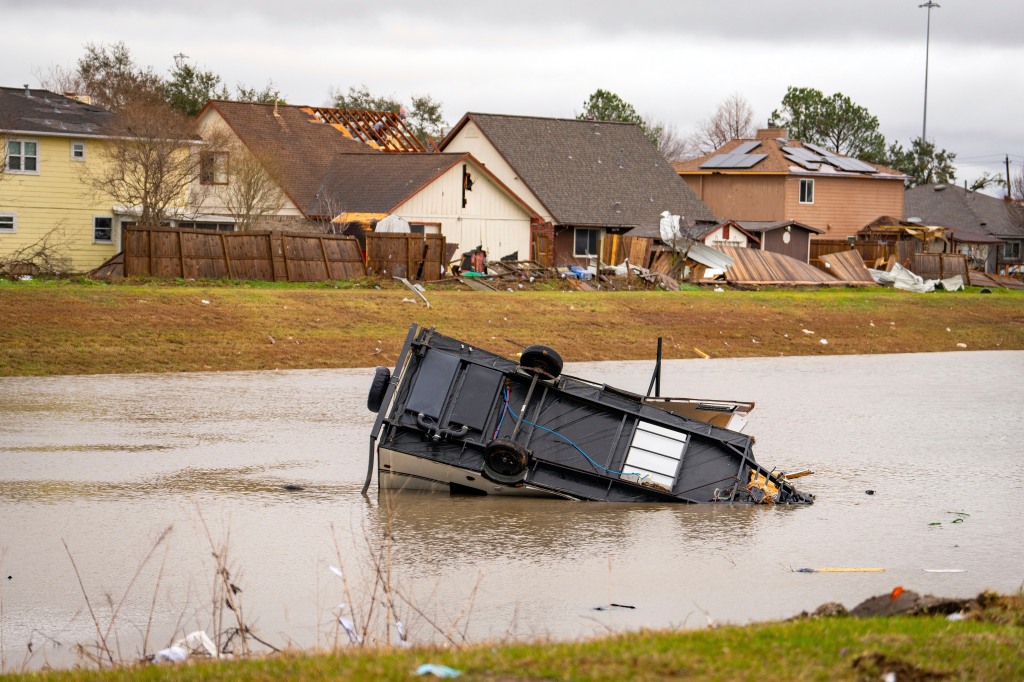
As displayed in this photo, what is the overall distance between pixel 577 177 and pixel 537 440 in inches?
1656

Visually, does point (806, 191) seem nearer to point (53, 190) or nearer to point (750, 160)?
point (750, 160)

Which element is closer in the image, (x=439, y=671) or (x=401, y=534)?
(x=439, y=671)

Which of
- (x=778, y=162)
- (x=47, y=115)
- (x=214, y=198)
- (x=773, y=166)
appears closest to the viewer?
(x=47, y=115)

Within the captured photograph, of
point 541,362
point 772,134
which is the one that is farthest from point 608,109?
point 541,362

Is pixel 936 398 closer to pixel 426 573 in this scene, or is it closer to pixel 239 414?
pixel 239 414

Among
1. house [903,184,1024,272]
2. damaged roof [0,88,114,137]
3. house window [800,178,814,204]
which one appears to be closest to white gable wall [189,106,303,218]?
damaged roof [0,88,114,137]

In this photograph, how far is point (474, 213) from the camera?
162 feet

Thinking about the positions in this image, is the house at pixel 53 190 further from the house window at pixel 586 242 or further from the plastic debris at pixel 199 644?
the plastic debris at pixel 199 644

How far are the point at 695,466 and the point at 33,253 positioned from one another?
30.1 m

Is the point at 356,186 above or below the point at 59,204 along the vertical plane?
above

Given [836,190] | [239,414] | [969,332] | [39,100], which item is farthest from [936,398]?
[836,190]

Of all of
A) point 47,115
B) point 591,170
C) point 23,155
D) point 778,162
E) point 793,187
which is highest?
point 778,162

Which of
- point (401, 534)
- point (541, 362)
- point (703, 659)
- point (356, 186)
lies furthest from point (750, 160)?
point (703, 659)

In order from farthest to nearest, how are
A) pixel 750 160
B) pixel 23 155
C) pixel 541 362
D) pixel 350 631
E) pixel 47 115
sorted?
pixel 750 160 → pixel 47 115 → pixel 23 155 → pixel 541 362 → pixel 350 631
